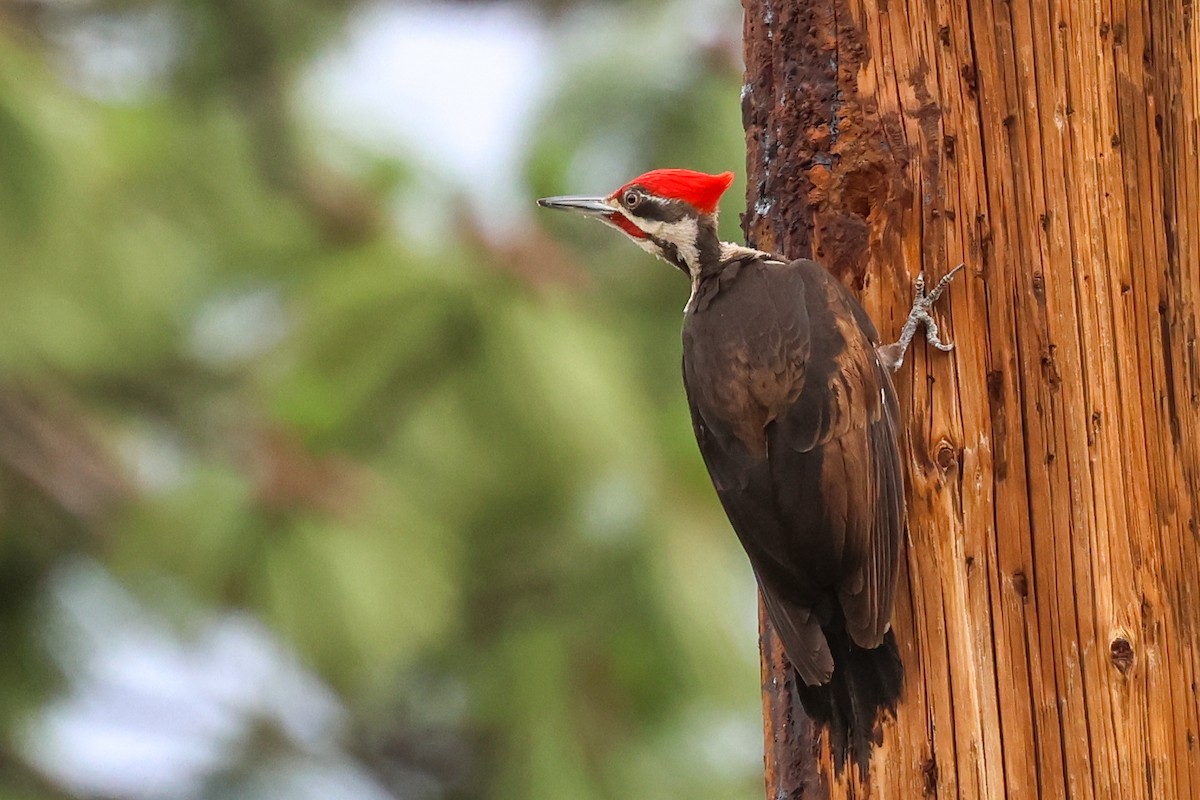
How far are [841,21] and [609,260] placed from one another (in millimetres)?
2142

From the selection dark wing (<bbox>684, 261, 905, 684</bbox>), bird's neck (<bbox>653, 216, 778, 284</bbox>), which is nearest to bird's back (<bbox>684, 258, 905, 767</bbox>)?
dark wing (<bbox>684, 261, 905, 684</bbox>)

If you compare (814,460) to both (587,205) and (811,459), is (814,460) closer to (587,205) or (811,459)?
(811,459)

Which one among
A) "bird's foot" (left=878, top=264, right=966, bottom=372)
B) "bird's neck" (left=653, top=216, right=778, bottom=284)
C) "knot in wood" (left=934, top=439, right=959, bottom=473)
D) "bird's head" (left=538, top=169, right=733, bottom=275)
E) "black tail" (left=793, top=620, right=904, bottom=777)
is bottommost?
"black tail" (left=793, top=620, right=904, bottom=777)

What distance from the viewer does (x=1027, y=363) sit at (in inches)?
89.4

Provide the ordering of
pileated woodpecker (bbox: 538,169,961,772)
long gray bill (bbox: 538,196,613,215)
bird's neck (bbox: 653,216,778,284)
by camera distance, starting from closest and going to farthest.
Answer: pileated woodpecker (bbox: 538,169,961,772), bird's neck (bbox: 653,216,778,284), long gray bill (bbox: 538,196,613,215)

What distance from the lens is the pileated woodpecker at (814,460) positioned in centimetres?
229

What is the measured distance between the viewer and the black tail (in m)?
2.23

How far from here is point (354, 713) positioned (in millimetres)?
4711

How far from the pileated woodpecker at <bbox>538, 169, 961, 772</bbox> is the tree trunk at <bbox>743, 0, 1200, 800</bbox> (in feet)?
0.14

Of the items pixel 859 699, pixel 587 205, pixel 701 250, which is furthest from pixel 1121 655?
pixel 587 205

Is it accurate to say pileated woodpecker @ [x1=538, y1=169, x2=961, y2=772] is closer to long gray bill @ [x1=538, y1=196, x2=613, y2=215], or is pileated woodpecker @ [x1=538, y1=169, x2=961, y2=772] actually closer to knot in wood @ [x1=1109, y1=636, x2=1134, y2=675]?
knot in wood @ [x1=1109, y1=636, x2=1134, y2=675]

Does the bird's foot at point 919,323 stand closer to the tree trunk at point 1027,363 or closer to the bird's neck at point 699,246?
the tree trunk at point 1027,363

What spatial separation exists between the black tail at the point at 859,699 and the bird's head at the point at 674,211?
1039mm

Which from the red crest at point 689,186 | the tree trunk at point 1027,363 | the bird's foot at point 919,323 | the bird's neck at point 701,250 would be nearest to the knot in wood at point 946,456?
the tree trunk at point 1027,363
